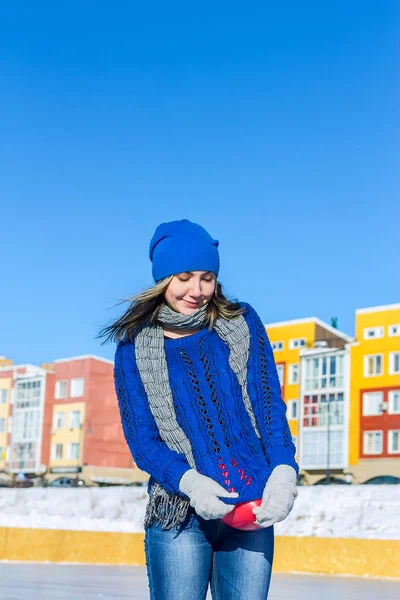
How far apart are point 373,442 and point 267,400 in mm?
50358

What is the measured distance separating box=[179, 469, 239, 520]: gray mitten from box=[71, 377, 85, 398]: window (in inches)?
2546

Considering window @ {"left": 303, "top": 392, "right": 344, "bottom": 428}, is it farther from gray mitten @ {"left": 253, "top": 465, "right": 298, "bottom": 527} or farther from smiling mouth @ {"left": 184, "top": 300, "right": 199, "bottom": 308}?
gray mitten @ {"left": 253, "top": 465, "right": 298, "bottom": 527}

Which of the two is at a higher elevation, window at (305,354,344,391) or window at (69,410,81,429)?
window at (305,354,344,391)

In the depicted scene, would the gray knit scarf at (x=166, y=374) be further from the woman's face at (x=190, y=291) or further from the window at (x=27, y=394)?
the window at (x=27, y=394)

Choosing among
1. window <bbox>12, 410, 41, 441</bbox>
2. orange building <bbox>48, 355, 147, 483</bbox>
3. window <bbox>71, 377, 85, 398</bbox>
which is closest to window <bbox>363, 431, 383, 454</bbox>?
orange building <bbox>48, 355, 147, 483</bbox>

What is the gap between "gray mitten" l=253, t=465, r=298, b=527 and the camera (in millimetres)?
2016

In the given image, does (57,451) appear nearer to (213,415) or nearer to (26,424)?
(26,424)

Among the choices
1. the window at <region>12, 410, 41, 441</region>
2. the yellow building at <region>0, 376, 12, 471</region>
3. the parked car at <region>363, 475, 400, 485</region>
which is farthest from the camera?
the yellow building at <region>0, 376, 12, 471</region>

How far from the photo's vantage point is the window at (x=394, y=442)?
50.0 metres

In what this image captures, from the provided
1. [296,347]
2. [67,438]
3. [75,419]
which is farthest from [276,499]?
[75,419]

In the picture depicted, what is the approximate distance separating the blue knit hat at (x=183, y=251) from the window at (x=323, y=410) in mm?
52061

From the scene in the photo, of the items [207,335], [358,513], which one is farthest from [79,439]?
[207,335]

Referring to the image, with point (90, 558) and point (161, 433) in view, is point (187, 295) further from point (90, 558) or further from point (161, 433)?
point (90, 558)

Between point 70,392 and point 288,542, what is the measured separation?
56.2 metres
